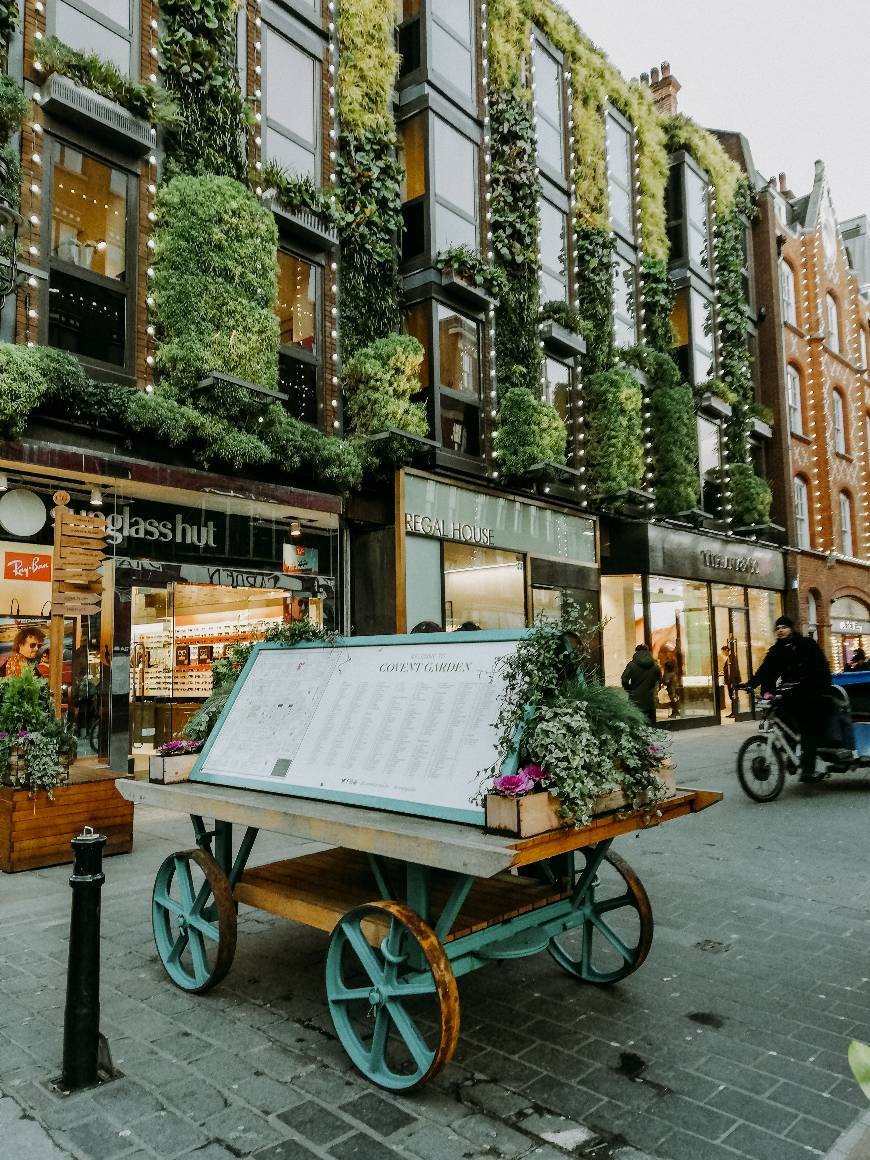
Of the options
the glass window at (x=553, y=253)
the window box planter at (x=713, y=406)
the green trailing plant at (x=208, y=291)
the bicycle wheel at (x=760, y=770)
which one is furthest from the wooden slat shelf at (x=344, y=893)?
the window box planter at (x=713, y=406)

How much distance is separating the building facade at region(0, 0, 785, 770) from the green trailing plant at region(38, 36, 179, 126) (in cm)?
4

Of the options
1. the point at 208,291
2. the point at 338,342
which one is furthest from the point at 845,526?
the point at 208,291

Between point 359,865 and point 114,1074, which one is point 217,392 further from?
point 114,1074

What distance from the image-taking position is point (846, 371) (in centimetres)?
2839

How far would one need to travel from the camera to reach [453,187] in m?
14.9

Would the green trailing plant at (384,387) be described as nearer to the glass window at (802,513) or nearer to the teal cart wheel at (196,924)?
the teal cart wheel at (196,924)

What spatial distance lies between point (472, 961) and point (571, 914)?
697mm

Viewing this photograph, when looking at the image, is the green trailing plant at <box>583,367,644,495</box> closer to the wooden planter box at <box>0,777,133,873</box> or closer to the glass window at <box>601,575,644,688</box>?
the glass window at <box>601,575,644,688</box>

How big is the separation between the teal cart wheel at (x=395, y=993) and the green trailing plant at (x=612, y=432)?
14.7 metres

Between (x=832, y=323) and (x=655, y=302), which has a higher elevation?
(x=832, y=323)

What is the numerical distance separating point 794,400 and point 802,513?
3.52 m

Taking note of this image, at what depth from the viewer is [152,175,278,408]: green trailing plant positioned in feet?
34.1

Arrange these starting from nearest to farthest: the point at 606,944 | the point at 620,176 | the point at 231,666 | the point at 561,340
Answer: the point at 606,944 → the point at 231,666 → the point at 561,340 → the point at 620,176

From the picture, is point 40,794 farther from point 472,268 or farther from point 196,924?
point 472,268
